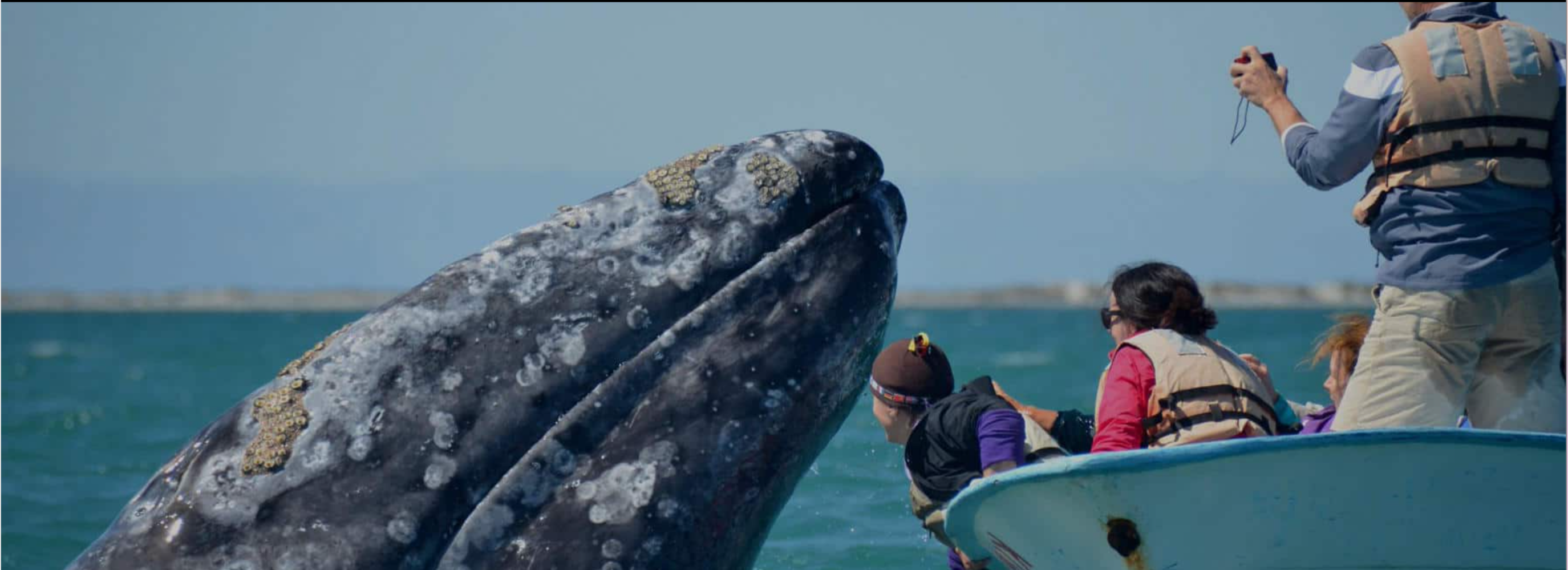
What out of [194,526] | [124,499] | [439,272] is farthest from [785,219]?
[124,499]

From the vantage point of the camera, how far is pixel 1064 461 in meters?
4.27

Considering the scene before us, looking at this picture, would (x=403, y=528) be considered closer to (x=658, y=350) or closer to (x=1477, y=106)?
(x=658, y=350)

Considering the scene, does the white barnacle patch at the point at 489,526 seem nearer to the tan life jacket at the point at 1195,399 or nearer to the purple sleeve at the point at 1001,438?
the purple sleeve at the point at 1001,438

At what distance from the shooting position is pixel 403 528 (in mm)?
3641

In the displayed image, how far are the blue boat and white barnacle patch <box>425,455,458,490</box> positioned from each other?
1.46 metres

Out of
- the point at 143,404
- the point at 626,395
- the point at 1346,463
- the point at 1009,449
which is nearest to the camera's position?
the point at 626,395

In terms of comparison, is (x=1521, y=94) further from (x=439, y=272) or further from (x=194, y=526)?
(x=194, y=526)

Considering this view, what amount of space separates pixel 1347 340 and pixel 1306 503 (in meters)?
2.09

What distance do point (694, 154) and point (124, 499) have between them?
29.8 feet

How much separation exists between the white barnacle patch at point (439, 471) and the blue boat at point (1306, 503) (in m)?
1.46

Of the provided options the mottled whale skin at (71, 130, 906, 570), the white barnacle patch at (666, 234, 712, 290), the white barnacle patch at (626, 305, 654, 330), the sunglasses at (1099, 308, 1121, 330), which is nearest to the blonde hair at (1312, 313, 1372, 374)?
the sunglasses at (1099, 308, 1121, 330)

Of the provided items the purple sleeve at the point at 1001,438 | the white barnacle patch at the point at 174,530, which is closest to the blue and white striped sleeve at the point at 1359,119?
the purple sleeve at the point at 1001,438

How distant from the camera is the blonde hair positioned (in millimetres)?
6246

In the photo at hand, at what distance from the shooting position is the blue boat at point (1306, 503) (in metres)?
4.16
